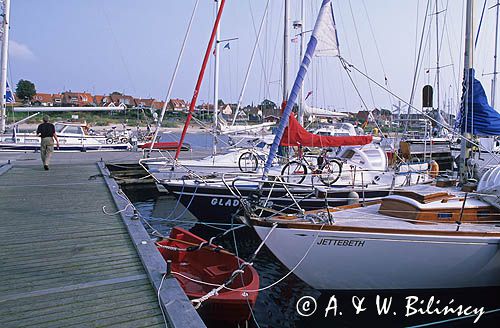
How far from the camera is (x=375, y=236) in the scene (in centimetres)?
682

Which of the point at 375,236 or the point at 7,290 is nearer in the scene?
the point at 7,290

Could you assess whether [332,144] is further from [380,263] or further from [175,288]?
[175,288]

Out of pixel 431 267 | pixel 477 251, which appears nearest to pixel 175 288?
pixel 431 267

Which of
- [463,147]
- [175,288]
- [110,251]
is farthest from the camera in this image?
[463,147]

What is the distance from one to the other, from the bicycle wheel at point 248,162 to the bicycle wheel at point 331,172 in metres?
2.43

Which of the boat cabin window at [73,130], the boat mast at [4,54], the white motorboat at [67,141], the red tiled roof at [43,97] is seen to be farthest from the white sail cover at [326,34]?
the red tiled roof at [43,97]

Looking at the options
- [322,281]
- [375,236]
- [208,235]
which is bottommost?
[208,235]

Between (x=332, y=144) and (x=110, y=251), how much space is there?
335 inches

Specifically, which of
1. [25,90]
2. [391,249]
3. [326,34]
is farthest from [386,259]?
[25,90]

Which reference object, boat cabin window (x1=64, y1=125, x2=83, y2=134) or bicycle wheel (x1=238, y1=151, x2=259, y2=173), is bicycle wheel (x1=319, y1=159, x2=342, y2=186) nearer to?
bicycle wheel (x1=238, y1=151, x2=259, y2=173)

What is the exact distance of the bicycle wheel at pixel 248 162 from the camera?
13750 millimetres

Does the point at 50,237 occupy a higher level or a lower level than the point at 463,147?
lower

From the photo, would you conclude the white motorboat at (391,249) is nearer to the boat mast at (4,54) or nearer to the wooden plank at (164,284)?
the wooden plank at (164,284)

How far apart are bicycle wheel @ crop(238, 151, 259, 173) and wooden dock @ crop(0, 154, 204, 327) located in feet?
17.0
